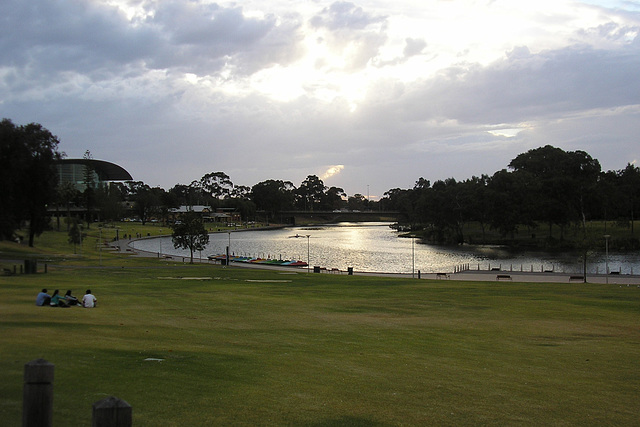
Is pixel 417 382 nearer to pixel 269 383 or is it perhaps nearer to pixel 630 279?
pixel 269 383

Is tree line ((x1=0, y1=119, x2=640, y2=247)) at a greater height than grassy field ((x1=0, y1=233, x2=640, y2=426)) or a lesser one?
greater

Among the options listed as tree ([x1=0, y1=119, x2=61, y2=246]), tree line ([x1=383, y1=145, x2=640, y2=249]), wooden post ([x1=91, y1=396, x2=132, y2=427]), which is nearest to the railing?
wooden post ([x1=91, y1=396, x2=132, y2=427])

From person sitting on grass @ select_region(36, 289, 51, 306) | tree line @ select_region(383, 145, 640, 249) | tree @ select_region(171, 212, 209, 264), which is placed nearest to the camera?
person sitting on grass @ select_region(36, 289, 51, 306)

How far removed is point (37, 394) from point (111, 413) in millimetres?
1136

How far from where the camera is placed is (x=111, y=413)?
15.0ft

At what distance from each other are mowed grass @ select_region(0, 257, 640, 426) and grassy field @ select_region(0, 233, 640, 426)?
1.9 inches

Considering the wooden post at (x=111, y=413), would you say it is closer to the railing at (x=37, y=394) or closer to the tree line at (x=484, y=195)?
the railing at (x=37, y=394)

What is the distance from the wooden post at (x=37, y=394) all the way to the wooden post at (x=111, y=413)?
94 cm

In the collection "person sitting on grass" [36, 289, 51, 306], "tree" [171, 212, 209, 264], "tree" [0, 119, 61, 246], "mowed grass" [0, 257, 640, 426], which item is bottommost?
"mowed grass" [0, 257, 640, 426]

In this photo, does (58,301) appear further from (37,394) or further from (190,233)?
(190,233)

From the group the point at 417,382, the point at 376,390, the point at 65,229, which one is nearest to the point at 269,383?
the point at 376,390

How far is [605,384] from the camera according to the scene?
47.7 feet

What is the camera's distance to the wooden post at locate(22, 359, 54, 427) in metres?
5.07

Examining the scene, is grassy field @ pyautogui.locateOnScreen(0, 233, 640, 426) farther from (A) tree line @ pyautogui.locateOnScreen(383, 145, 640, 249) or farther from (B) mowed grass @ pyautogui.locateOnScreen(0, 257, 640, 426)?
(A) tree line @ pyautogui.locateOnScreen(383, 145, 640, 249)
